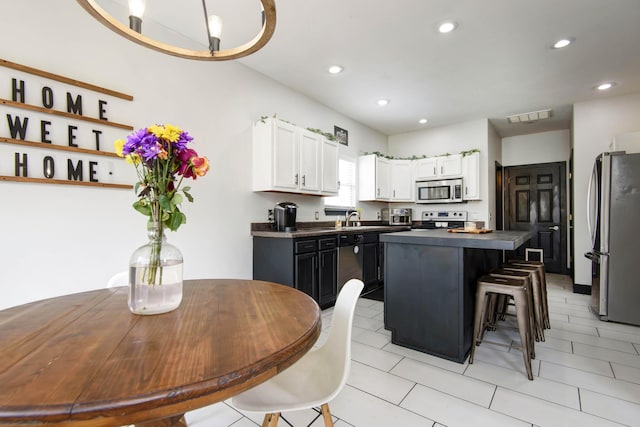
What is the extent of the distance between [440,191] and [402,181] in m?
0.73

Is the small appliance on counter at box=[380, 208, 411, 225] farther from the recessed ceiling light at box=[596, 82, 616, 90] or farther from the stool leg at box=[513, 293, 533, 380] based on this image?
the stool leg at box=[513, 293, 533, 380]

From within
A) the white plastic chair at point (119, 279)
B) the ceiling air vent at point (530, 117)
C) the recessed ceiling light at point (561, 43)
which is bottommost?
the white plastic chair at point (119, 279)

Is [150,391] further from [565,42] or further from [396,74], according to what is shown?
[565,42]

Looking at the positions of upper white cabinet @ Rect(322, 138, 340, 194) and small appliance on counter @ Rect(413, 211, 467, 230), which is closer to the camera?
upper white cabinet @ Rect(322, 138, 340, 194)

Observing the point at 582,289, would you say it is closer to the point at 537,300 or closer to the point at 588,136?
the point at 588,136

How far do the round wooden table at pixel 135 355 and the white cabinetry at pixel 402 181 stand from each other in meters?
4.91

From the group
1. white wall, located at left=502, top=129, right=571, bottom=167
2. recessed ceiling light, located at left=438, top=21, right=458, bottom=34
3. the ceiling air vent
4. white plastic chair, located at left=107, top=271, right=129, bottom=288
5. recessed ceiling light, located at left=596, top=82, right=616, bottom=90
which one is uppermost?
recessed ceiling light, located at left=438, top=21, right=458, bottom=34

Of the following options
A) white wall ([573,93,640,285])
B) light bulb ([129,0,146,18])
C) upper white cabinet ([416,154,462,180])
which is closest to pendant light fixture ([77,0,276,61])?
light bulb ([129,0,146,18])

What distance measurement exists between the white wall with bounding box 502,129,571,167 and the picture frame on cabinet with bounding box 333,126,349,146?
3595 millimetres

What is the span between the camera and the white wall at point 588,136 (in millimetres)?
4203

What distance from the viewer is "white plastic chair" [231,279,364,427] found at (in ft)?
3.54

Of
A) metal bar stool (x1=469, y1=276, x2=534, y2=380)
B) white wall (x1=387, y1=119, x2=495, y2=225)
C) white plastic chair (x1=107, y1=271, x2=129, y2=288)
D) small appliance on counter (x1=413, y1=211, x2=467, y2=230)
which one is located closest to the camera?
white plastic chair (x1=107, y1=271, x2=129, y2=288)

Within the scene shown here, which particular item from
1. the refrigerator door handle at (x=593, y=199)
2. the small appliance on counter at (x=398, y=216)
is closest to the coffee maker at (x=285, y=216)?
the small appliance on counter at (x=398, y=216)

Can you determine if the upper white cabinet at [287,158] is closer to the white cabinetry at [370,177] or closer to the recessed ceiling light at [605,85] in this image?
the white cabinetry at [370,177]
